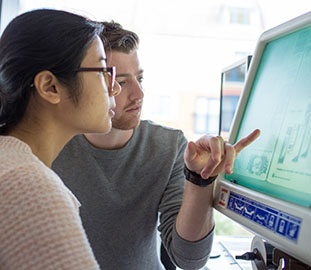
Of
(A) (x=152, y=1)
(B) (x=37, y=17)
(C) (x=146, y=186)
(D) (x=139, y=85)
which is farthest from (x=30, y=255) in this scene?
(A) (x=152, y=1)

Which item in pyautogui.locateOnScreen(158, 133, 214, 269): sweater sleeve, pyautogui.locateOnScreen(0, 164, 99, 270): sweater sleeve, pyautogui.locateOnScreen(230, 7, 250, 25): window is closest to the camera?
pyautogui.locateOnScreen(0, 164, 99, 270): sweater sleeve

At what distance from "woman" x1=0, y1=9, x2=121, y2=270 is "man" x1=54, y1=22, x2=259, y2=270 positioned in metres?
0.35

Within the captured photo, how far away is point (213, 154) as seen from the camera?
0.75m

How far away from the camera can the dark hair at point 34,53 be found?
750mm

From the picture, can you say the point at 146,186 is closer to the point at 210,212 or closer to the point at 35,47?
the point at 210,212

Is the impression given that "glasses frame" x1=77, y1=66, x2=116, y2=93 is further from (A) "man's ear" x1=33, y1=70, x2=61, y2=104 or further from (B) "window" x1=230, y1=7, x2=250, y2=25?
(B) "window" x1=230, y1=7, x2=250, y2=25

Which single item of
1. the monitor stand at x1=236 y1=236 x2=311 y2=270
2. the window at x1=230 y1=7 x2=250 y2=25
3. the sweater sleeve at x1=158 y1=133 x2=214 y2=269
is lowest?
the sweater sleeve at x1=158 y1=133 x2=214 y2=269

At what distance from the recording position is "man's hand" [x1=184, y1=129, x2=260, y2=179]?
2.35 ft

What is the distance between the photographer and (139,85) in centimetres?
126

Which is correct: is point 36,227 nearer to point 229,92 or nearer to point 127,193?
point 127,193

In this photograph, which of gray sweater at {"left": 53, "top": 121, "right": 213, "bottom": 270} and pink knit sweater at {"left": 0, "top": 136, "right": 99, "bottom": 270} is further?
gray sweater at {"left": 53, "top": 121, "right": 213, "bottom": 270}

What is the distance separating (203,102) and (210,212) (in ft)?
3.28

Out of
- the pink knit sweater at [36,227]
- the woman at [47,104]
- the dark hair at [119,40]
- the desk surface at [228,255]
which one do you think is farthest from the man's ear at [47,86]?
the desk surface at [228,255]

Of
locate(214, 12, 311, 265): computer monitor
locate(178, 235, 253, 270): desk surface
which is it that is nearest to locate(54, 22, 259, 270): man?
locate(178, 235, 253, 270): desk surface
